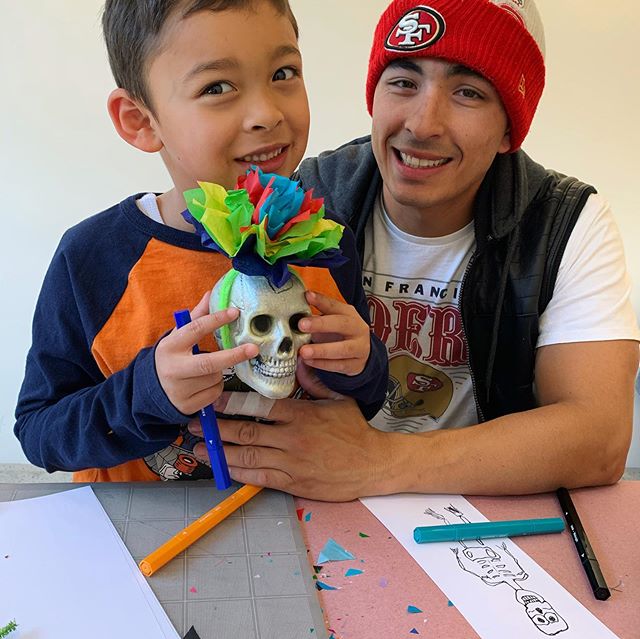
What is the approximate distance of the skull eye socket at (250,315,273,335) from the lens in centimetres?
70

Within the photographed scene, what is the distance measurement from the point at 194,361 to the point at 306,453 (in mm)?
271

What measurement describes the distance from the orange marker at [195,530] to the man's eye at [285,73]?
20.2 inches

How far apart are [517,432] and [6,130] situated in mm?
1794

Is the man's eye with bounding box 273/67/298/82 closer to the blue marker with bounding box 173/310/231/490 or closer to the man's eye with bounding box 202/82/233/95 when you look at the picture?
the man's eye with bounding box 202/82/233/95

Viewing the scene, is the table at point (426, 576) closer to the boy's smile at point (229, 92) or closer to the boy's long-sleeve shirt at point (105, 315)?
the boy's long-sleeve shirt at point (105, 315)

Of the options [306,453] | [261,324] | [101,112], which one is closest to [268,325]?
[261,324]

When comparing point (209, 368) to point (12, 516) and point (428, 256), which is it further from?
point (428, 256)

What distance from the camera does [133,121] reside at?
2.89 feet

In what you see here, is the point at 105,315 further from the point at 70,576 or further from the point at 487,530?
the point at 487,530

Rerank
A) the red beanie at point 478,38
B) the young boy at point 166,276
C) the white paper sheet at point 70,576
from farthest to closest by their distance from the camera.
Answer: the red beanie at point 478,38, the young boy at point 166,276, the white paper sheet at point 70,576

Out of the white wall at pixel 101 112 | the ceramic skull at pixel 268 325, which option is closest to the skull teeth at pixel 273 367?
the ceramic skull at pixel 268 325

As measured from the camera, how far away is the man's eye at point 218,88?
2.56ft

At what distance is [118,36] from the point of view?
0.84m

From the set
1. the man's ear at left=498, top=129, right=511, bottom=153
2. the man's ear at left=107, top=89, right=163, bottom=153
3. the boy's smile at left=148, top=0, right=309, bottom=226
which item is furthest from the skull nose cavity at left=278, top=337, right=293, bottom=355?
the man's ear at left=498, top=129, right=511, bottom=153
